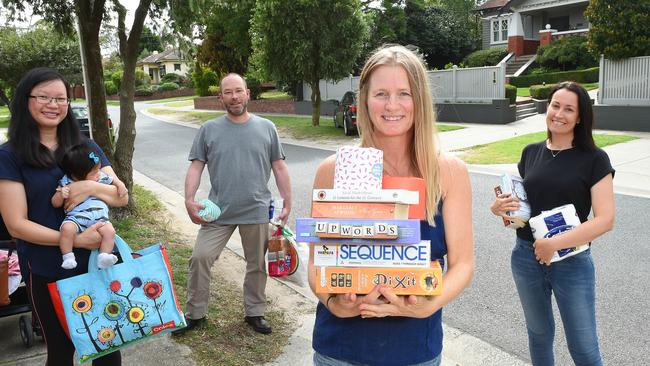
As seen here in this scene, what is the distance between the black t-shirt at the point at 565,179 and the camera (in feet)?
9.86

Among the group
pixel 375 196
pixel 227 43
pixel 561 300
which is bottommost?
pixel 561 300

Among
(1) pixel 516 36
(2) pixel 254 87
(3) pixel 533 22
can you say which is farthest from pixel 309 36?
(3) pixel 533 22

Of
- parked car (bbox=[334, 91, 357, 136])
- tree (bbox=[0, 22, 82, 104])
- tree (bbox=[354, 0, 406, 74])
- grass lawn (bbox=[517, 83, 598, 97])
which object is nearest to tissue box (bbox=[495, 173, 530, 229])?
parked car (bbox=[334, 91, 357, 136])

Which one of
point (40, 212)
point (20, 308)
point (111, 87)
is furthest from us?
point (111, 87)

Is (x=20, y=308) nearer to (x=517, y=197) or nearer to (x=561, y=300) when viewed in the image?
(x=517, y=197)

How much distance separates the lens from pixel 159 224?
7.75m

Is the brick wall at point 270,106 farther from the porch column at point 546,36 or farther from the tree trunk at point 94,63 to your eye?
the tree trunk at point 94,63

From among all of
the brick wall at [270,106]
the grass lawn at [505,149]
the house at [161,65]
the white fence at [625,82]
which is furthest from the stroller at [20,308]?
the house at [161,65]

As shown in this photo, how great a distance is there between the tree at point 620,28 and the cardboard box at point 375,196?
662 inches

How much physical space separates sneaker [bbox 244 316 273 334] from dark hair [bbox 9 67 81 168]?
2083 mm

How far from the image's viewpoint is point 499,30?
36625 millimetres

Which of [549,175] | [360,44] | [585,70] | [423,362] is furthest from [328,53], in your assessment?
[423,362]

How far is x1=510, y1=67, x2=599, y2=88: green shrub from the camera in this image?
2628 cm

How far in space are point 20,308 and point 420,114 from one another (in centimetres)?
339
